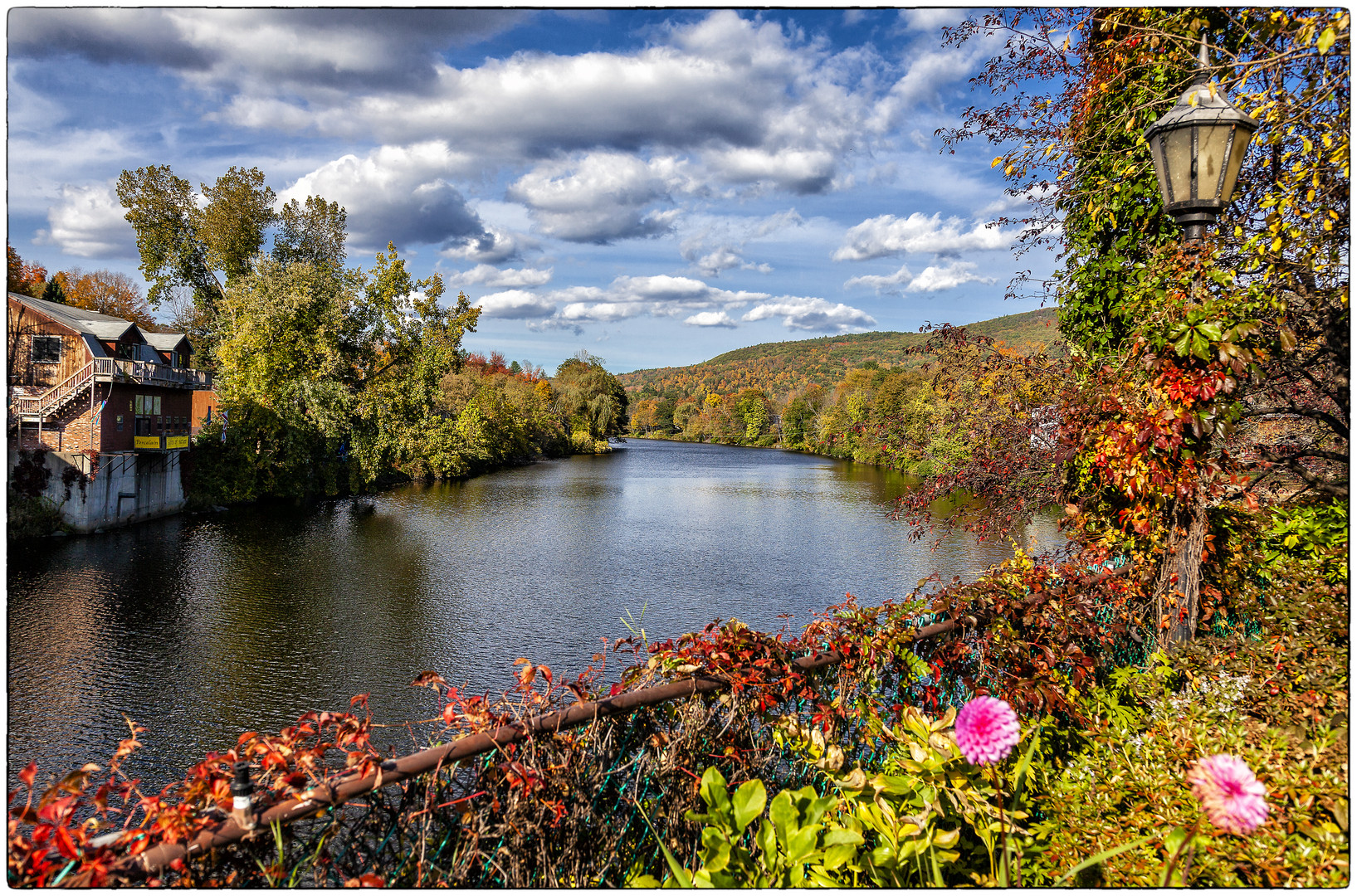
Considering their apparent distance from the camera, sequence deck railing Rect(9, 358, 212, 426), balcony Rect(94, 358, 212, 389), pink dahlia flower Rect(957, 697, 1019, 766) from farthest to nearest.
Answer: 1. balcony Rect(94, 358, 212, 389)
2. deck railing Rect(9, 358, 212, 426)
3. pink dahlia flower Rect(957, 697, 1019, 766)

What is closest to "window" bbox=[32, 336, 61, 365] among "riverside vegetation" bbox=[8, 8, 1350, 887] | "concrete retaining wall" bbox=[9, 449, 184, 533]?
"concrete retaining wall" bbox=[9, 449, 184, 533]

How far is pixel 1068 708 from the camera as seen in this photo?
3068 mm

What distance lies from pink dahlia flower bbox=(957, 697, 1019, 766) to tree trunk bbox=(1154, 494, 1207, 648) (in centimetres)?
208

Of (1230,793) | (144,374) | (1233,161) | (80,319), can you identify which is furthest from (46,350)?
(1230,793)

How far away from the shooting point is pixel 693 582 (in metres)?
14.5

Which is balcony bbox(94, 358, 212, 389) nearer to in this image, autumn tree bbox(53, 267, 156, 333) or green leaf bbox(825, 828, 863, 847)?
autumn tree bbox(53, 267, 156, 333)

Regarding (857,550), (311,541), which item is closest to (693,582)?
(857,550)

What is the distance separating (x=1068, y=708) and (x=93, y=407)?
23069 mm

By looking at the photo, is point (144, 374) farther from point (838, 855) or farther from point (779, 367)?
point (779, 367)

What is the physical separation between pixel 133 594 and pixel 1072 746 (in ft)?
49.8

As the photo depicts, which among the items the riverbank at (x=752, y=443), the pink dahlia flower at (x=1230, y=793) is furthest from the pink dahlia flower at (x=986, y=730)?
the riverbank at (x=752, y=443)

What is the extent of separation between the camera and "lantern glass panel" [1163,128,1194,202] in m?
2.96

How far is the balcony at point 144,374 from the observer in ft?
62.6

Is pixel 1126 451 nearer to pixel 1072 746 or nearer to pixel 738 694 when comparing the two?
pixel 1072 746
